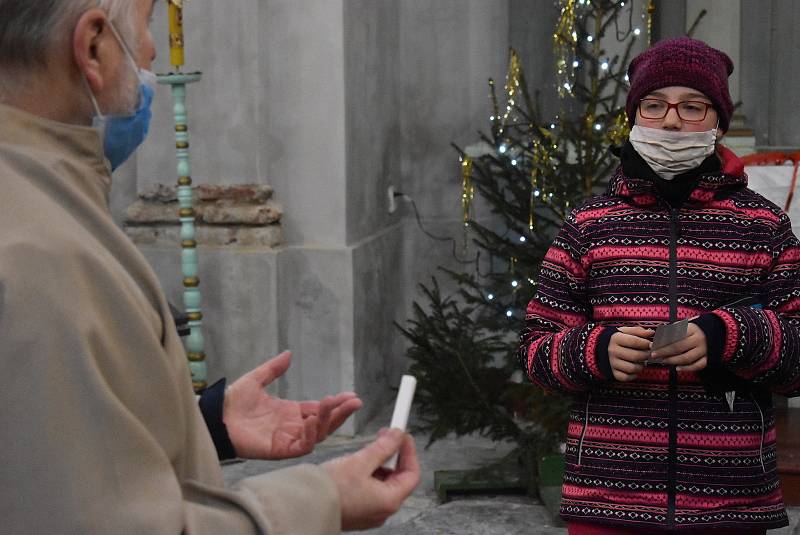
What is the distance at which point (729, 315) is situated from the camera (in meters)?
2.71

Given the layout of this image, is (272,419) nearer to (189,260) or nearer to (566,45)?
(189,260)

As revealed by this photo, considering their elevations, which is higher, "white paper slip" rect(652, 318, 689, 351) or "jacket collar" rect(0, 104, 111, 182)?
"jacket collar" rect(0, 104, 111, 182)

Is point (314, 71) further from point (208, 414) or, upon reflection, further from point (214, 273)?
point (208, 414)

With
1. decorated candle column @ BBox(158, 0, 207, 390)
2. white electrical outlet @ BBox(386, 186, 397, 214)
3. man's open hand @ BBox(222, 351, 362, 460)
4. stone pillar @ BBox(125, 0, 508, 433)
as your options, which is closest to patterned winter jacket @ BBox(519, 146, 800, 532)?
man's open hand @ BBox(222, 351, 362, 460)

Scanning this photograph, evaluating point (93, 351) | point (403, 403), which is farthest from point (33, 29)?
point (403, 403)

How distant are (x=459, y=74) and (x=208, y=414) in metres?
5.59

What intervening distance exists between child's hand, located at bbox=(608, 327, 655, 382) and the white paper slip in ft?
0.09

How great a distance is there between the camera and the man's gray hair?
5.07 feet

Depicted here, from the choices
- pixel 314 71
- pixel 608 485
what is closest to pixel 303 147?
pixel 314 71

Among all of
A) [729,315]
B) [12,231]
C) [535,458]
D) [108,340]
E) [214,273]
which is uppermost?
[12,231]

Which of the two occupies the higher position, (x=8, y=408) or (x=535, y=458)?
(x=8, y=408)

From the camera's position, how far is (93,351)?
139cm

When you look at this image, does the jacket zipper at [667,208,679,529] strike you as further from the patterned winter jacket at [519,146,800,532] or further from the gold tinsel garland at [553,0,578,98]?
the gold tinsel garland at [553,0,578,98]

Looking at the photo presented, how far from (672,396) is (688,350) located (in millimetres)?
147
